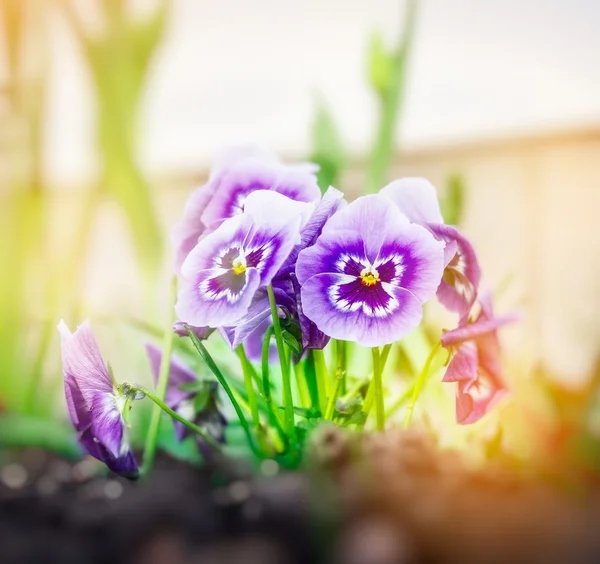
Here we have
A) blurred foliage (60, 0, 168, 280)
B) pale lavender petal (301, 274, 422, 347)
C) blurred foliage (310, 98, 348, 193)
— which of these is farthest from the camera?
blurred foliage (60, 0, 168, 280)

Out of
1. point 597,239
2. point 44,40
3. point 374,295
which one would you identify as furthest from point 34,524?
point 597,239

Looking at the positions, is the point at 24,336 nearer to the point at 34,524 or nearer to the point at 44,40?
the point at 44,40

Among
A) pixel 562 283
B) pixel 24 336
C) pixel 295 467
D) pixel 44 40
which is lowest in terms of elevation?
pixel 562 283

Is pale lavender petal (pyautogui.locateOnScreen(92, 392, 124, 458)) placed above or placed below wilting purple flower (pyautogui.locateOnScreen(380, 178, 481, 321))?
below

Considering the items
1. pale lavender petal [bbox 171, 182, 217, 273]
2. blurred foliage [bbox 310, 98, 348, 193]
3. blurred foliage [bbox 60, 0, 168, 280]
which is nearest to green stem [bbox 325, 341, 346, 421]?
pale lavender petal [bbox 171, 182, 217, 273]

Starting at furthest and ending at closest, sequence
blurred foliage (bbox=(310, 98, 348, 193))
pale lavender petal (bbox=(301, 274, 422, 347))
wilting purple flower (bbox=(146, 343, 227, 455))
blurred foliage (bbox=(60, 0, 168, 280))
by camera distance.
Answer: blurred foliage (bbox=(60, 0, 168, 280)), blurred foliage (bbox=(310, 98, 348, 193)), wilting purple flower (bbox=(146, 343, 227, 455)), pale lavender petal (bbox=(301, 274, 422, 347))

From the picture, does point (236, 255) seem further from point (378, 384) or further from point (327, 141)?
point (327, 141)

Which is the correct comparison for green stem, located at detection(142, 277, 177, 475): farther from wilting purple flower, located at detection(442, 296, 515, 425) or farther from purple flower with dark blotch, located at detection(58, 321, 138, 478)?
wilting purple flower, located at detection(442, 296, 515, 425)

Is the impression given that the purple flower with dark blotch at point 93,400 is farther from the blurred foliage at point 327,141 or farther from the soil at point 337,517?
the blurred foliage at point 327,141
